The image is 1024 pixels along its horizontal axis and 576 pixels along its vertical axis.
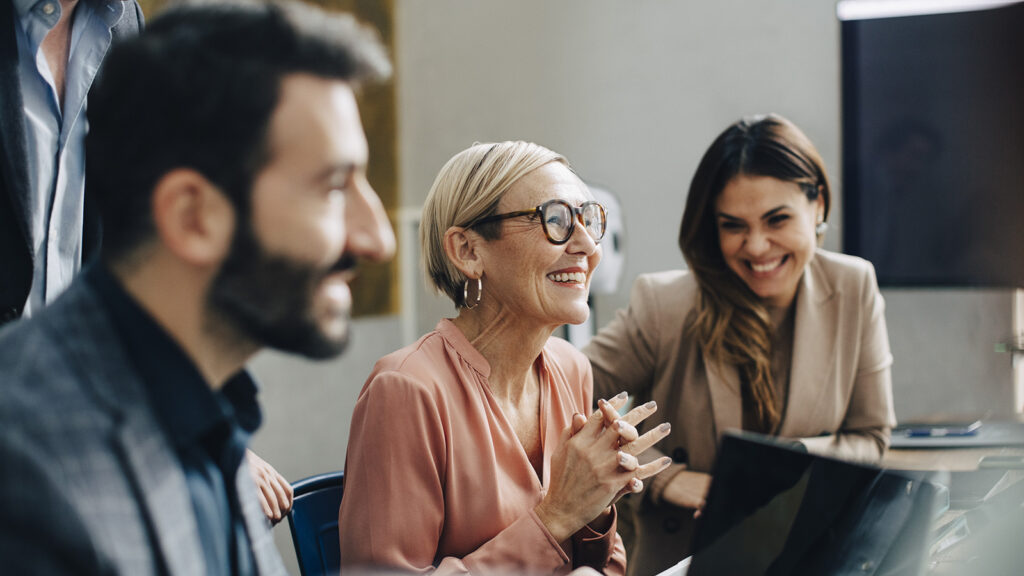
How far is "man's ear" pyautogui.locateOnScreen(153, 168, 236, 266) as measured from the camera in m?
0.68

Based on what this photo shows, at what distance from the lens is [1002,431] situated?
2.36 metres

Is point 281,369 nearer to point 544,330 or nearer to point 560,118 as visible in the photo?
point 560,118

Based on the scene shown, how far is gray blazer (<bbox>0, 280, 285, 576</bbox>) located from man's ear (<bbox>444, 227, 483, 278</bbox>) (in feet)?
2.66

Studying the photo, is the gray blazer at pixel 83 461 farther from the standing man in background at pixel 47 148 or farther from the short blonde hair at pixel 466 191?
the short blonde hair at pixel 466 191

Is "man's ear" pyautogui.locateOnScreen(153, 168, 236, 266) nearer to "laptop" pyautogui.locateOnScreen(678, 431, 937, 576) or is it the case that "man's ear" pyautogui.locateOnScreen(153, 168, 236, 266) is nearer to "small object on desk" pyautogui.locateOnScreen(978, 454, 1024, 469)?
"laptop" pyautogui.locateOnScreen(678, 431, 937, 576)

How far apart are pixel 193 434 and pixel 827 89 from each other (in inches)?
136

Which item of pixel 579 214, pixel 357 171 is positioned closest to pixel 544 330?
pixel 579 214

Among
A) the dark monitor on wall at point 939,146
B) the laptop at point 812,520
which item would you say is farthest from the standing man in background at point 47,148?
the dark monitor on wall at point 939,146

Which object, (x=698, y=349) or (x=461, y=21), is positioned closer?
(x=698, y=349)

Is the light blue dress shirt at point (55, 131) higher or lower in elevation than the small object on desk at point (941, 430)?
higher

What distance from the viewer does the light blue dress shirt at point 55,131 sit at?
3.80 ft

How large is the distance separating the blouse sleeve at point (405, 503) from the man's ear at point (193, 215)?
649 mm

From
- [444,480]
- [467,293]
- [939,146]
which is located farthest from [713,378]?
[939,146]

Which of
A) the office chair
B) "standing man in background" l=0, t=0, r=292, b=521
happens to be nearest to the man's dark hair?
"standing man in background" l=0, t=0, r=292, b=521
